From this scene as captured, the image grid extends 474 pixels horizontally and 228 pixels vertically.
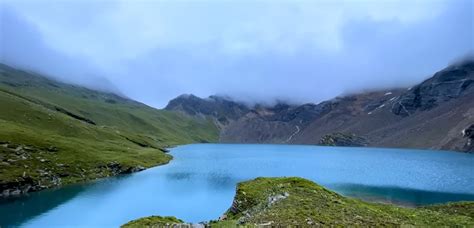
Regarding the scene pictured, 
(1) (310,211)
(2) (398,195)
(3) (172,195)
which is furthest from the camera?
(3) (172,195)

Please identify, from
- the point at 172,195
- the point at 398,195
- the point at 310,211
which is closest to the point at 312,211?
the point at 310,211

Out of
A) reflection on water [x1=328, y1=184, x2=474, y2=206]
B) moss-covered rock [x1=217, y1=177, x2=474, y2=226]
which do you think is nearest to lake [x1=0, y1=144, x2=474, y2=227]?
reflection on water [x1=328, y1=184, x2=474, y2=206]

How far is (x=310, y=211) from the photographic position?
32094mm

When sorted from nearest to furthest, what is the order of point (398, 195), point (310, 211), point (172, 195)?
point (310, 211) → point (398, 195) → point (172, 195)

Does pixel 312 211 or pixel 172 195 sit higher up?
pixel 312 211

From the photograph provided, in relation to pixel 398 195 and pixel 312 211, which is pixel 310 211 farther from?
pixel 398 195

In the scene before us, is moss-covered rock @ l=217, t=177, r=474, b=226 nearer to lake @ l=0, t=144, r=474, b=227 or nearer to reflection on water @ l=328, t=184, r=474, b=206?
lake @ l=0, t=144, r=474, b=227

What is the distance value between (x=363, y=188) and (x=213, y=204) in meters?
36.0

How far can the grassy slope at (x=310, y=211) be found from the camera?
29875mm

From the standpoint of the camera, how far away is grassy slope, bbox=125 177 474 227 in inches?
1176

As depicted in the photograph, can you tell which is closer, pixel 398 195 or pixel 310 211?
pixel 310 211

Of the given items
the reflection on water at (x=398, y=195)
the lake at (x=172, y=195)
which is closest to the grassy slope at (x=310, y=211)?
the lake at (x=172, y=195)

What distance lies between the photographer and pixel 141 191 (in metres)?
93.3

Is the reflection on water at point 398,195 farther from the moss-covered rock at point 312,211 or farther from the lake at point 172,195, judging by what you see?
the moss-covered rock at point 312,211
